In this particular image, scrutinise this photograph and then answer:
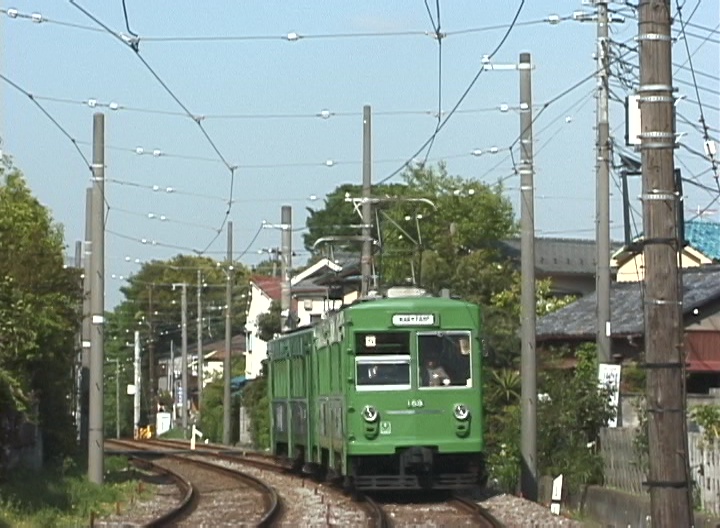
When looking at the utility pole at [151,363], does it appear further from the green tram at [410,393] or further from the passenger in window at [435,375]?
the passenger in window at [435,375]

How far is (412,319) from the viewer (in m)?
21.3

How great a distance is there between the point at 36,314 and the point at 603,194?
9.48m

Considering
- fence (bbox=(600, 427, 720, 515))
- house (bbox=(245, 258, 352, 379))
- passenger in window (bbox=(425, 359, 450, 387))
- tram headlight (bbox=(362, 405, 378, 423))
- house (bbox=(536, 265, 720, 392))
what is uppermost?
house (bbox=(245, 258, 352, 379))

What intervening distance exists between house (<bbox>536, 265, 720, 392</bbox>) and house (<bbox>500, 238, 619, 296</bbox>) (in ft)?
83.5

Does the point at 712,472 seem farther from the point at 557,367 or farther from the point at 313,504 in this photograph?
the point at 557,367

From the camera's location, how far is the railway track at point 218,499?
2011cm

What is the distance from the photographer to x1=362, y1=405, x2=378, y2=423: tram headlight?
21125 millimetres

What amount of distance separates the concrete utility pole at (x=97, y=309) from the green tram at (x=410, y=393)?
173 inches

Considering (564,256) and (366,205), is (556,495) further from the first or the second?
(564,256)

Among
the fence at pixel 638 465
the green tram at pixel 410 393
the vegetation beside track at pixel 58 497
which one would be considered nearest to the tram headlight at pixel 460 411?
the green tram at pixel 410 393

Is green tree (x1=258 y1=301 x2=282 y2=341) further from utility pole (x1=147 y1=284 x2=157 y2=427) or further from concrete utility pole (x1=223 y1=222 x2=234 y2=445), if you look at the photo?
utility pole (x1=147 y1=284 x2=157 y2=427)

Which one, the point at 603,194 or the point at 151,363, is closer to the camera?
the point at 603,194

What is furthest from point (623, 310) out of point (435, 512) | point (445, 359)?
point (435, 512)

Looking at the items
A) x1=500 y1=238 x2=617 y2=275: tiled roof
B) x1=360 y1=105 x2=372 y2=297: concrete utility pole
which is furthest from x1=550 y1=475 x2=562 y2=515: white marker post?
x1=500 y1=238 x2=617 y2=275: tiled roof
